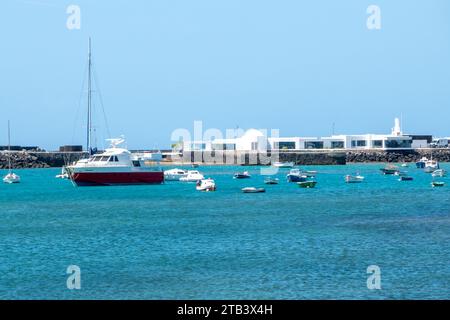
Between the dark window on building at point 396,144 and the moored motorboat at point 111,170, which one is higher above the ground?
the dark window on building at point 396,144

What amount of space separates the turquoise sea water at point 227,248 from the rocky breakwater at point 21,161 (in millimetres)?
103761

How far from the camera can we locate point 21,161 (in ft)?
576

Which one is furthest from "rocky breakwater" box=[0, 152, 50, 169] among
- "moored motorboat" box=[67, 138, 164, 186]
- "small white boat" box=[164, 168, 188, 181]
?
"moored motorboat" box=[67, 138, 164, 186]

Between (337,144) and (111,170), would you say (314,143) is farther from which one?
(111,170)

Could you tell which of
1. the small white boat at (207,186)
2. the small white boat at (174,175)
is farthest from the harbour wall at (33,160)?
the small white boat at (207,186)

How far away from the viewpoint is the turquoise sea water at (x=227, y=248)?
2859cm

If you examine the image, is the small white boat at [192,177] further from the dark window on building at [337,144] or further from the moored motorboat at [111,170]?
the dark window on building at [337,144]

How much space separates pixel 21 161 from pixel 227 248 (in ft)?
468

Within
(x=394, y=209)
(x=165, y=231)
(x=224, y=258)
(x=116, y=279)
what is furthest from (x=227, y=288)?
(x=394, y=209)

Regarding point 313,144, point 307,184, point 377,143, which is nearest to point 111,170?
point 307,184

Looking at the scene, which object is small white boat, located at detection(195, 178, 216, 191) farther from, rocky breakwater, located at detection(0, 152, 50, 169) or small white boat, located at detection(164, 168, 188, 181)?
rocky breakwater, located at detection(0, 152, 50, 169)

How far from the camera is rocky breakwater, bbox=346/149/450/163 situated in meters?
186
